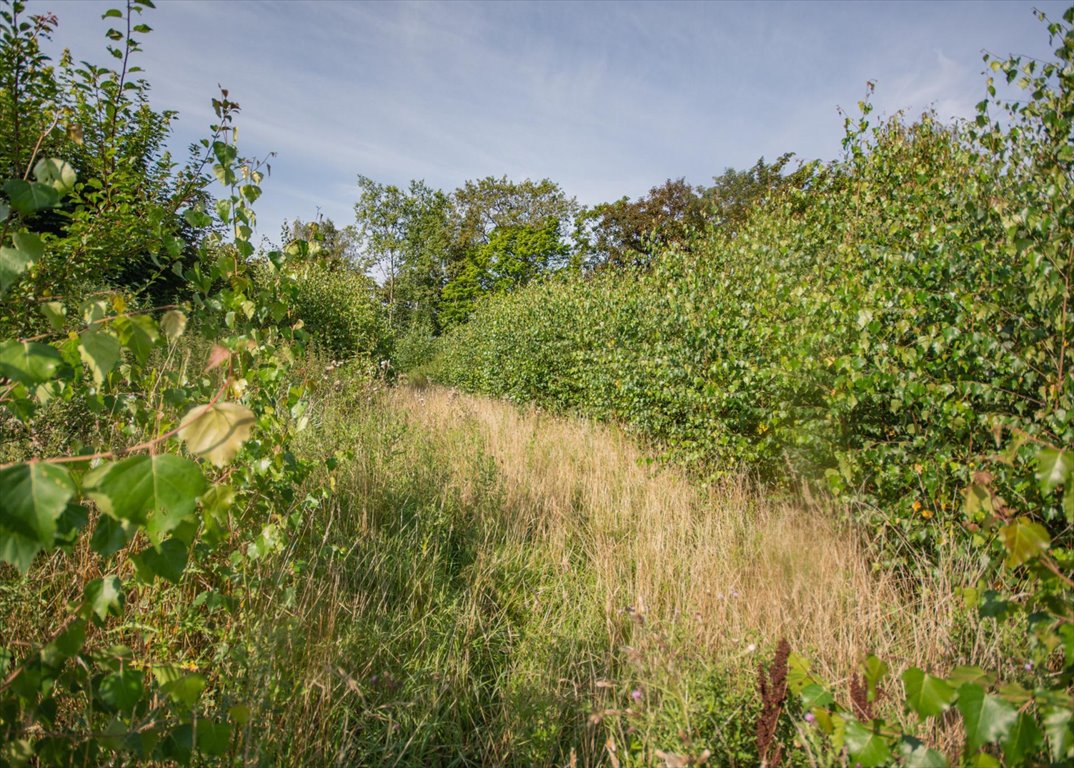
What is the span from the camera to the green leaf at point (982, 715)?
94 centimetres

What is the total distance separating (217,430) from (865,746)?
1345 mm

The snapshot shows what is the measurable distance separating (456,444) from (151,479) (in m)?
4.70

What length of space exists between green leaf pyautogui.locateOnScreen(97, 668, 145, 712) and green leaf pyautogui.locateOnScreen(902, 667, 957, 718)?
1.48 m

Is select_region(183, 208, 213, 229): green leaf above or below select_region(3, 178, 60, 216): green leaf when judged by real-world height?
above

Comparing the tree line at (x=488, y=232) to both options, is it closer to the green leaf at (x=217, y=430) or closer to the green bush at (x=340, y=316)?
the green bush at (x=340, y=316)

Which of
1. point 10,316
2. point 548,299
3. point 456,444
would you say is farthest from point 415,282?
point 10,316

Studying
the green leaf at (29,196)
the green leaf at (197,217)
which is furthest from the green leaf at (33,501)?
the green leaf at (197,217)

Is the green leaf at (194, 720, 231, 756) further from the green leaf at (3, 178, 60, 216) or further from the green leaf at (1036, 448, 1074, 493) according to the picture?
the green leaf at (1036, 448, 1074, 493)

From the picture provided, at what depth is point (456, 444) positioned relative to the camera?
5.52 meters

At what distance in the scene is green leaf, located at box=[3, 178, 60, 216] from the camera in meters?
1.10

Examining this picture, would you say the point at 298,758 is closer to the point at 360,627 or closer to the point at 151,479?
the point at 360,627

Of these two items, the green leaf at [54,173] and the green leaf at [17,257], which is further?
the green leaf at [54,173]

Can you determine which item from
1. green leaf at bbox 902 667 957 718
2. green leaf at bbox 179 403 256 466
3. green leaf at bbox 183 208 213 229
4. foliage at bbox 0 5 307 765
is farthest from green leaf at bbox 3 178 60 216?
green leaf at bbox 902 667 957 718

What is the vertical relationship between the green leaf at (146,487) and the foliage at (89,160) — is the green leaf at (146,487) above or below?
below
